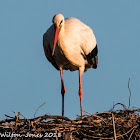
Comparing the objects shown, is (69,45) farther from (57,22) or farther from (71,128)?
(71,128)

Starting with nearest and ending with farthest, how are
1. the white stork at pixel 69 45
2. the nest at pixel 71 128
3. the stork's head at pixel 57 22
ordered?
the nest at pixel 71 128 < the stork's head at pixel 57 22 < the white stork at pixel 69 45

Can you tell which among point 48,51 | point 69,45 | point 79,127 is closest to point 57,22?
point 69,45

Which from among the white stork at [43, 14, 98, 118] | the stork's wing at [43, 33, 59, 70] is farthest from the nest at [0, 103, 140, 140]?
the stork's wing at [43, 33, 59, 70]

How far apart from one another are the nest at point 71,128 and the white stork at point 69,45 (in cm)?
226

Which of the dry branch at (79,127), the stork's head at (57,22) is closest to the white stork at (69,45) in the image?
the stork's head at (57,22)

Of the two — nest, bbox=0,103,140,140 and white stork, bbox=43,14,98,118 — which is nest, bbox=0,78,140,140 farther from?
white stork, bbox=43,14,98,118

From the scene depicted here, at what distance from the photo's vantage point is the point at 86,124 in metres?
7.55

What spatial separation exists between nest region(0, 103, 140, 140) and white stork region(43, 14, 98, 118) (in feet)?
7.41

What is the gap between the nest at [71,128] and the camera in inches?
288

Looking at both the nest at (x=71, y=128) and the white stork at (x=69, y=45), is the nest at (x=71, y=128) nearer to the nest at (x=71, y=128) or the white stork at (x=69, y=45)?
the nest at (x=71, y=128)

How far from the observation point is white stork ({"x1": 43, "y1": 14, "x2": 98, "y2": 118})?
970 centimetres

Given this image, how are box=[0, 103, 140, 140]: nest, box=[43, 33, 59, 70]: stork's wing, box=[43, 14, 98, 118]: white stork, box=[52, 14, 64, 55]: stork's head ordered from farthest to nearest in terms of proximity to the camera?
box=[43, 33, 59, 70]: stork's wing
box=[43, 14, 98, 118]: white stork
box=[52, 14, 64, 55]: stork's head
box=[0, 103, 140, 140]: nest

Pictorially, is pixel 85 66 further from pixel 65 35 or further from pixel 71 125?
pixel 71 125

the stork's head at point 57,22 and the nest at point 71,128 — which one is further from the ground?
the stork's head at point 57,22
